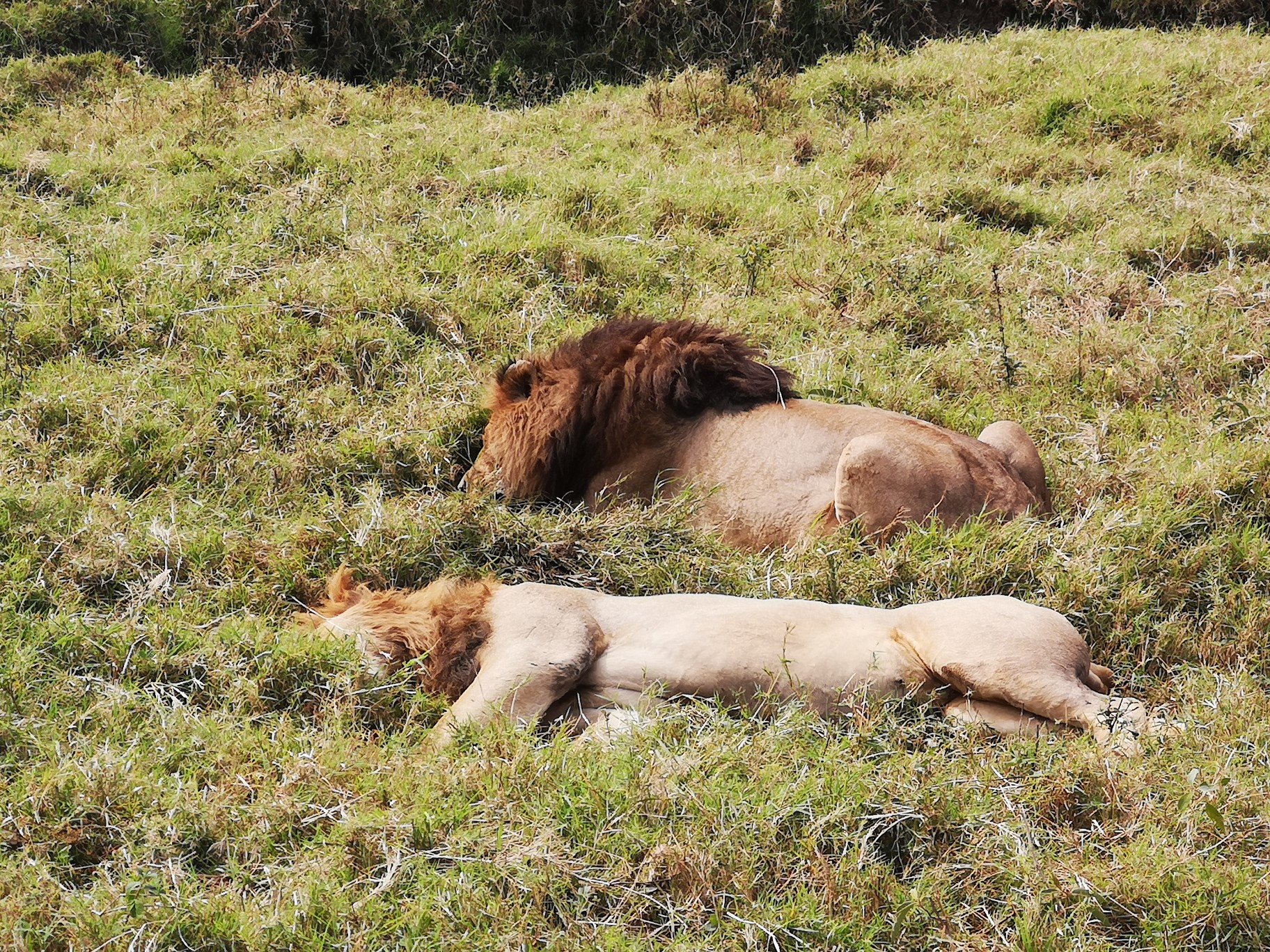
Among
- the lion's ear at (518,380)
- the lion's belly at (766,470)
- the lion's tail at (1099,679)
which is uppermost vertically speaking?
the lion's ear at (518,380)

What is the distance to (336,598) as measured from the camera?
455 centimetres

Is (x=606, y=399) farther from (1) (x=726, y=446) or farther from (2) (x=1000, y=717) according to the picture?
(2) (x=1000, y=717)

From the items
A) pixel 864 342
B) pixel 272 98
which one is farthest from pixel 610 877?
pixel 272 98

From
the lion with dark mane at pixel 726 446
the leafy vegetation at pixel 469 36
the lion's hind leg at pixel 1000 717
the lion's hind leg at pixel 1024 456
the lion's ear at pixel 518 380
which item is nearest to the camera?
the lion's hind leg at pixel 1000 717

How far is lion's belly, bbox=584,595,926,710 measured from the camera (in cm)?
409

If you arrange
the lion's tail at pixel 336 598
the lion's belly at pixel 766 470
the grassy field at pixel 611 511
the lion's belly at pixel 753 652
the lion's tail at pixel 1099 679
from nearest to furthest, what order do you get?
the grassy field at pixel 611 511
the lion's belly at pixel 753 652
the lion's tail at pixel 1099 679
the lion's tail at pixel 336 598
the lion's belly at pixel 766 470

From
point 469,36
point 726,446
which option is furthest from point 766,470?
point 469,36

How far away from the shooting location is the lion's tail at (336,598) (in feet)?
14.6

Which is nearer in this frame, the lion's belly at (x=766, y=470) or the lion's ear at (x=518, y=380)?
the lion's belly at (x=766, y=470)

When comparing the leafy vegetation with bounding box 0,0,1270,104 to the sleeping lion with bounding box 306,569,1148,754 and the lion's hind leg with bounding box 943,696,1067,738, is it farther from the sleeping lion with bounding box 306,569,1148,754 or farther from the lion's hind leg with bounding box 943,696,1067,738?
the lion's hind leg with bounding box 943,696,1067,738

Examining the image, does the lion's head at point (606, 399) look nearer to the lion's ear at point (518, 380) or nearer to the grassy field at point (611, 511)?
the lion's ear at point (518, 380)

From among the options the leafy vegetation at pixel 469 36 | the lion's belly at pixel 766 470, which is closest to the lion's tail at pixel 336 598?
the lion's belly at pixel 766 470

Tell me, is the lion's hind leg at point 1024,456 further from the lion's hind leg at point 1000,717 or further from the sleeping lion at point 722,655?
the lion's hind leg at point 1000,717

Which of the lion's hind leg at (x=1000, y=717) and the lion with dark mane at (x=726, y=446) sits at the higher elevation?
the lion with dark mane at (x=726, y=446)
